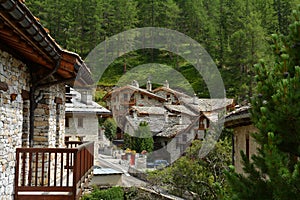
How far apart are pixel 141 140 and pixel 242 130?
21.6m

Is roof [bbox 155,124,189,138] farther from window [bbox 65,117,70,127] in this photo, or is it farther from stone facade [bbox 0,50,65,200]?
stone facade [bbox 0,50,65,200]

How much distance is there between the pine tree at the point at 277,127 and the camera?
127 inches

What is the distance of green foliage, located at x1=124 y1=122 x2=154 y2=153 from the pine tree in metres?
27.0

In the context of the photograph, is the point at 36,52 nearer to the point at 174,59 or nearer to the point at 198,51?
the point at 198,51

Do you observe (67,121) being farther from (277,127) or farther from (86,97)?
(277,127)

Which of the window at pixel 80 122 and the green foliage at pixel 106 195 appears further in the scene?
the window at pixel 80 122

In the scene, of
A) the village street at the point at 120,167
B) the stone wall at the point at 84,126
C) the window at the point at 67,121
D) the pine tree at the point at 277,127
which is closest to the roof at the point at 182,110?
the village street at the point at 120,167

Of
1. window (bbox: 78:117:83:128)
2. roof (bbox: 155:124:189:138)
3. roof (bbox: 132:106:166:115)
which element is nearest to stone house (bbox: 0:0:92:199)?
window (bbox: 78:117:83:128)

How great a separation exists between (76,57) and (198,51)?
4053cm

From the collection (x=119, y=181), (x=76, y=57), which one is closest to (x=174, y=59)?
(x=119, y=181)

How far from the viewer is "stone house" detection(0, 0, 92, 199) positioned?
15.4 ft

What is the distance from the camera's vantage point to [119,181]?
20859 mm

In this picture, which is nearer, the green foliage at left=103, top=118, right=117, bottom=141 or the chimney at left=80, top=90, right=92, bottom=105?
Answer: the chimney at left=80, top=90, right=92, bottom=105

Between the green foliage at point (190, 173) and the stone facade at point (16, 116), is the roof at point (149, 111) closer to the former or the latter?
the green foliage at point (190, 173)
